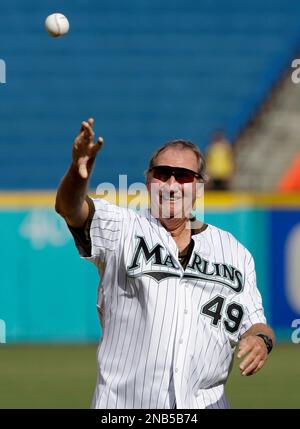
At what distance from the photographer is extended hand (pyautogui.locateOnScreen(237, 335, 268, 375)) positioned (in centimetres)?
405

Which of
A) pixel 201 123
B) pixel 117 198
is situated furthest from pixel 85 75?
pixel 117 198

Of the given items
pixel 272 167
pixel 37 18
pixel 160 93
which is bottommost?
pixel 272 167

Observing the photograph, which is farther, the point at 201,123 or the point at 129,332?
the point at 201,123

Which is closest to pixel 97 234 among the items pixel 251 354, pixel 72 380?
pixel 251 354

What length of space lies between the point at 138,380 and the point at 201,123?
1546 centimetres

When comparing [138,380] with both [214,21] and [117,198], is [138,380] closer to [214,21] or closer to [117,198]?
[117,198]

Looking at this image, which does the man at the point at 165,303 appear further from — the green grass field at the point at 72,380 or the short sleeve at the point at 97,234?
the green grass field at the point at 72,380

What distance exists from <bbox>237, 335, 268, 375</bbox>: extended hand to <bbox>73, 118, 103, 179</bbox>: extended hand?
878mm

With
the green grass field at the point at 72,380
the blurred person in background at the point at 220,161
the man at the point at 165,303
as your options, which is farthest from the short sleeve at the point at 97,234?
the blurred person in background at the point at 220,161

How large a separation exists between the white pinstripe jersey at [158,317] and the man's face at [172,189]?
82 millimetres

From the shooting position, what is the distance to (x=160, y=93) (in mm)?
19609

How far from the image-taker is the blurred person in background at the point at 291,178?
18.0 metres

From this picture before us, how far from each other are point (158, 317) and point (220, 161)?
46.7 feet

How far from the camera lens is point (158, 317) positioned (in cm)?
421
